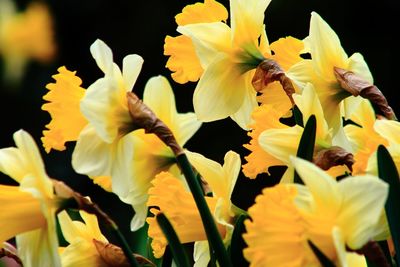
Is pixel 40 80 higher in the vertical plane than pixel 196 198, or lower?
lower

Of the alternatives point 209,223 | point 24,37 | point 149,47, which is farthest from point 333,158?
point 24,37

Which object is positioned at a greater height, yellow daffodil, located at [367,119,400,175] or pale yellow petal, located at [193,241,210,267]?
yellow daffodil, located at [367,119,400,175]

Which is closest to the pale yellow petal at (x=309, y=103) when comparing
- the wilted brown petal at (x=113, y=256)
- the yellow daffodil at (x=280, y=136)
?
the yellow daffodil at (x=280, y=136)

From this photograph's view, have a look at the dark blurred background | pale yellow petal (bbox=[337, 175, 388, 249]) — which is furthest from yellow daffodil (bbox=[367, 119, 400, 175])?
the dark blurred background

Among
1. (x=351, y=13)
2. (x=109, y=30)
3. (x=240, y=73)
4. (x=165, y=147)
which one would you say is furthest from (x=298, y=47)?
(x=109, y=30)

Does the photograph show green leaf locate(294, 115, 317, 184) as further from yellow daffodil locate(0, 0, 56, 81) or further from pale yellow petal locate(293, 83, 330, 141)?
yellow daffodil locate(0, 0, 56, 81)

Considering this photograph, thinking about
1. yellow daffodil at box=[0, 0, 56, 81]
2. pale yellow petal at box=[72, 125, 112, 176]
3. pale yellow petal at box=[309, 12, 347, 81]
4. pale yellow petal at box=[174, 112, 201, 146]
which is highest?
pale yellow petal at box=[309, 12, 347, 81]

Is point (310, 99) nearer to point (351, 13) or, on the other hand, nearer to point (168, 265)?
point (168, 265)
